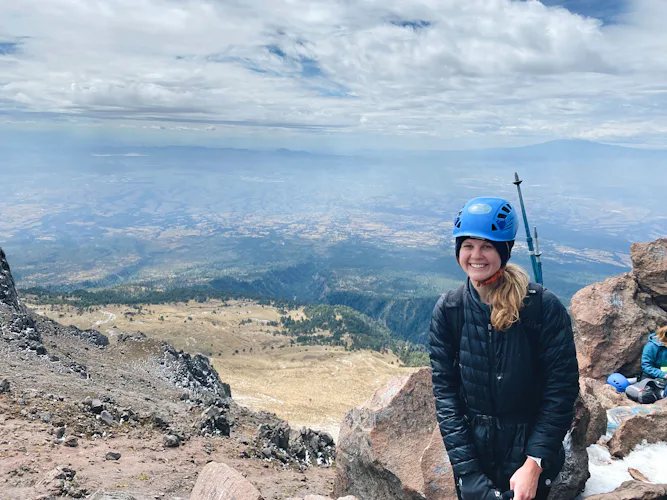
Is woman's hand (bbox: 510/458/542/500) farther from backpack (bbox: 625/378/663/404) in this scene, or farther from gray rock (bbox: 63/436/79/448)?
gray rock (bbox: 63/436/79/448)

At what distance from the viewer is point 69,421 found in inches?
560

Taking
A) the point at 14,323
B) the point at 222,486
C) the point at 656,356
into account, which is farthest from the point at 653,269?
the point at 14,323

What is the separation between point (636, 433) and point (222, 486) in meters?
9.33

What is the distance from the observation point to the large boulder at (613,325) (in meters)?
18.2

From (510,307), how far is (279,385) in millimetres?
45588

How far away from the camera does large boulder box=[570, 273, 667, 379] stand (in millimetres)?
18250

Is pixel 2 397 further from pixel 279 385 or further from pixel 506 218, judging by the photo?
pixel 279 385

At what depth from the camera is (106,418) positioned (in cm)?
1516

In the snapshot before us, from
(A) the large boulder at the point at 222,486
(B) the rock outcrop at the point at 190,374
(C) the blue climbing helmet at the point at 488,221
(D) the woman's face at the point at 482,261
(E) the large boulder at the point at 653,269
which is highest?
(C) the blue climbing helmet at the point at 488,221

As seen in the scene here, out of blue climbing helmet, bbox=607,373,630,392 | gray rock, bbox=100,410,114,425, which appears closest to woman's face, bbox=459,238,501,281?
gray rock, bbox=100,410,114,425

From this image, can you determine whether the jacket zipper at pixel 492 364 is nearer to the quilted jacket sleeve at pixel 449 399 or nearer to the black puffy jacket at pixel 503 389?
the black puffy jacket at pixel 503 389

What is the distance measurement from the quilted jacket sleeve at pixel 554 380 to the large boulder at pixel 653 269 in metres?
16.8

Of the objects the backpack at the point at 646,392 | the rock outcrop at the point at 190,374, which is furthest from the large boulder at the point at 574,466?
the rock outcrop at the point at 190,374

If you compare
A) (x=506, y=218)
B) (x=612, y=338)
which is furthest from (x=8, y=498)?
(x=612, y=338)
